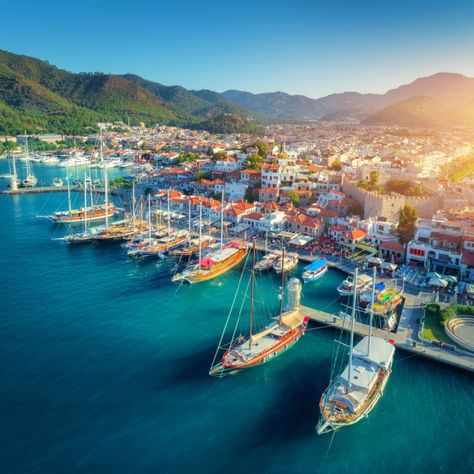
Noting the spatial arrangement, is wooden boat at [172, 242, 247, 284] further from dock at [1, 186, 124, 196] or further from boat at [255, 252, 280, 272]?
dock at [1, 186, 124, 196]

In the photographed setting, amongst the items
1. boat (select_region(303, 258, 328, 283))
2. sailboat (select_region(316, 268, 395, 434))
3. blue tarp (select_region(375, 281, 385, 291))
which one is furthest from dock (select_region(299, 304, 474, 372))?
boat (select_region(303, 258, 328, 283))

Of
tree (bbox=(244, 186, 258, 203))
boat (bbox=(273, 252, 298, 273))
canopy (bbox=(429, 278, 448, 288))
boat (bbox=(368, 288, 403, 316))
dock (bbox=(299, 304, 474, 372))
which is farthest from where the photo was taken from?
tree (bbox=(244, 186, 258, 203))

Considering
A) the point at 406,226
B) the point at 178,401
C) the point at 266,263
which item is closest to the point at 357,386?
the point at 178,401

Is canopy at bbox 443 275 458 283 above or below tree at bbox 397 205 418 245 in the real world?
below

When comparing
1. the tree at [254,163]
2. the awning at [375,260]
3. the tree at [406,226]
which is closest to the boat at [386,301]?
the awning at [375,260]

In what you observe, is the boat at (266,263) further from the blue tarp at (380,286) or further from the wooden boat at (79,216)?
the wooden boat at (79,216)

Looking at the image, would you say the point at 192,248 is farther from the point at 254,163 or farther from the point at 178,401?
the point at 254,163
